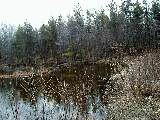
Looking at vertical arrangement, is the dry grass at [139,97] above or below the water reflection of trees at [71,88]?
below

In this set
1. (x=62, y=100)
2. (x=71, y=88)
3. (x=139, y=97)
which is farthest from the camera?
(x=139, y=97)

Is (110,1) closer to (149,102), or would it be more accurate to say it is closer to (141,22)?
(141,22)

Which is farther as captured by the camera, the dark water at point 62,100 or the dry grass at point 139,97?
the dry grass at point 139,97

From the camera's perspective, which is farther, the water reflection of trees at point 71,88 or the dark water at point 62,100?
the dark water at point 62,100

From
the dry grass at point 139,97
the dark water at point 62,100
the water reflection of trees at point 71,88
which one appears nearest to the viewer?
the water reflection of trees at point 71,88

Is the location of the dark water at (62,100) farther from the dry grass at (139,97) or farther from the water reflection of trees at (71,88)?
the dry grass at (139,97)

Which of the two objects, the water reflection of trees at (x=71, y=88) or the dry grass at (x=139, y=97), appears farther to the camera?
the dry grass at (x=139, y=97)

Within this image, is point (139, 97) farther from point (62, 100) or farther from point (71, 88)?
point (62, 100)

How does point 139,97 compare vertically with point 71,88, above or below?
below

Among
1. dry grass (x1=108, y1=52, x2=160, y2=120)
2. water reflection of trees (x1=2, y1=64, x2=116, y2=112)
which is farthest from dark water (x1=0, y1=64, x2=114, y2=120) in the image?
dry grass (x1=108, y1=52, x2=160, y2=120)

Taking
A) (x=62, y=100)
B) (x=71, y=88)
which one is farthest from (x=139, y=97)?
(x=62, y=100)

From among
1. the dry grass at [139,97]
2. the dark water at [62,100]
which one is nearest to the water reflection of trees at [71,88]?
the dark water at [62,100]

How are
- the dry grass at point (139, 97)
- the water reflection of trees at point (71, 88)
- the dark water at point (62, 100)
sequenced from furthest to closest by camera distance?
→ the dry grass at point (139, 97) → the dark water at point (62, 100) → the water reflection of trees at point (71, 88)

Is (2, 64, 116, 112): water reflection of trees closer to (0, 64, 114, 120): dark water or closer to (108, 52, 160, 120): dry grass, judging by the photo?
(0, 64, 114, 120): dark water
